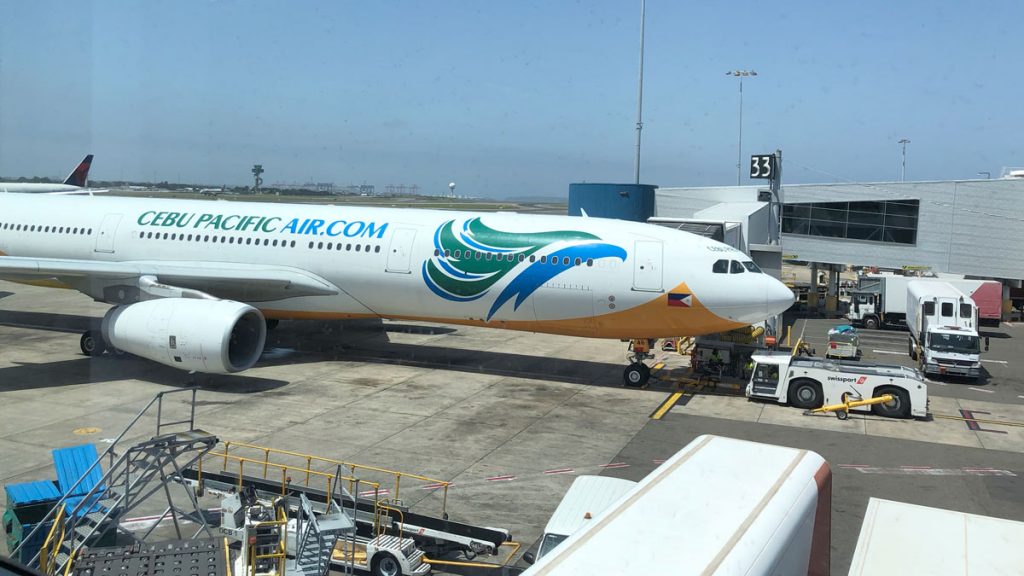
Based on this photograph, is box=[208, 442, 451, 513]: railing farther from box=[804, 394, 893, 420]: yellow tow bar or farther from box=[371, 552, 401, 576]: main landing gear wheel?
box=[804, 394, 893, 420]: yellow tow bar

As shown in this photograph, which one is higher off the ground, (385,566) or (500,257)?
(500,257)

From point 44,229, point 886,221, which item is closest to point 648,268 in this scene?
point 44,229

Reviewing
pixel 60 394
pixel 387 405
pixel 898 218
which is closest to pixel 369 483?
pixel 387 405

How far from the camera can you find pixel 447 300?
65.4ft

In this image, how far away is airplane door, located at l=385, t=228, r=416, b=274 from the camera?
2019 centimetres

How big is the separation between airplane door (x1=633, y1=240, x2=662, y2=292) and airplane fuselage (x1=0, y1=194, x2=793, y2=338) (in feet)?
0.08

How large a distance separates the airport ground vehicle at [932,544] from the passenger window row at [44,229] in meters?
22.4

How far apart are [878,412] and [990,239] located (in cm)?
2141

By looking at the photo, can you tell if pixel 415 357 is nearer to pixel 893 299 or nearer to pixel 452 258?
pixel 452 258

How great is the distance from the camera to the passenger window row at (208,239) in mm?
21469

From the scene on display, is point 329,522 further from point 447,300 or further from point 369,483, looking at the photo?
point 447,300

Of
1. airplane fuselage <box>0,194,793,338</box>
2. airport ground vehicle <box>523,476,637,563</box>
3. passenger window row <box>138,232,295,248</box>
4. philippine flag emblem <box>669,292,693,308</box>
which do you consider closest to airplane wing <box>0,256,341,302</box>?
airplane fuselage <box>0,194,793,338</box>

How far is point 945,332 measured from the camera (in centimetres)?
2256

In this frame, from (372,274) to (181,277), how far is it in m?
4.84
